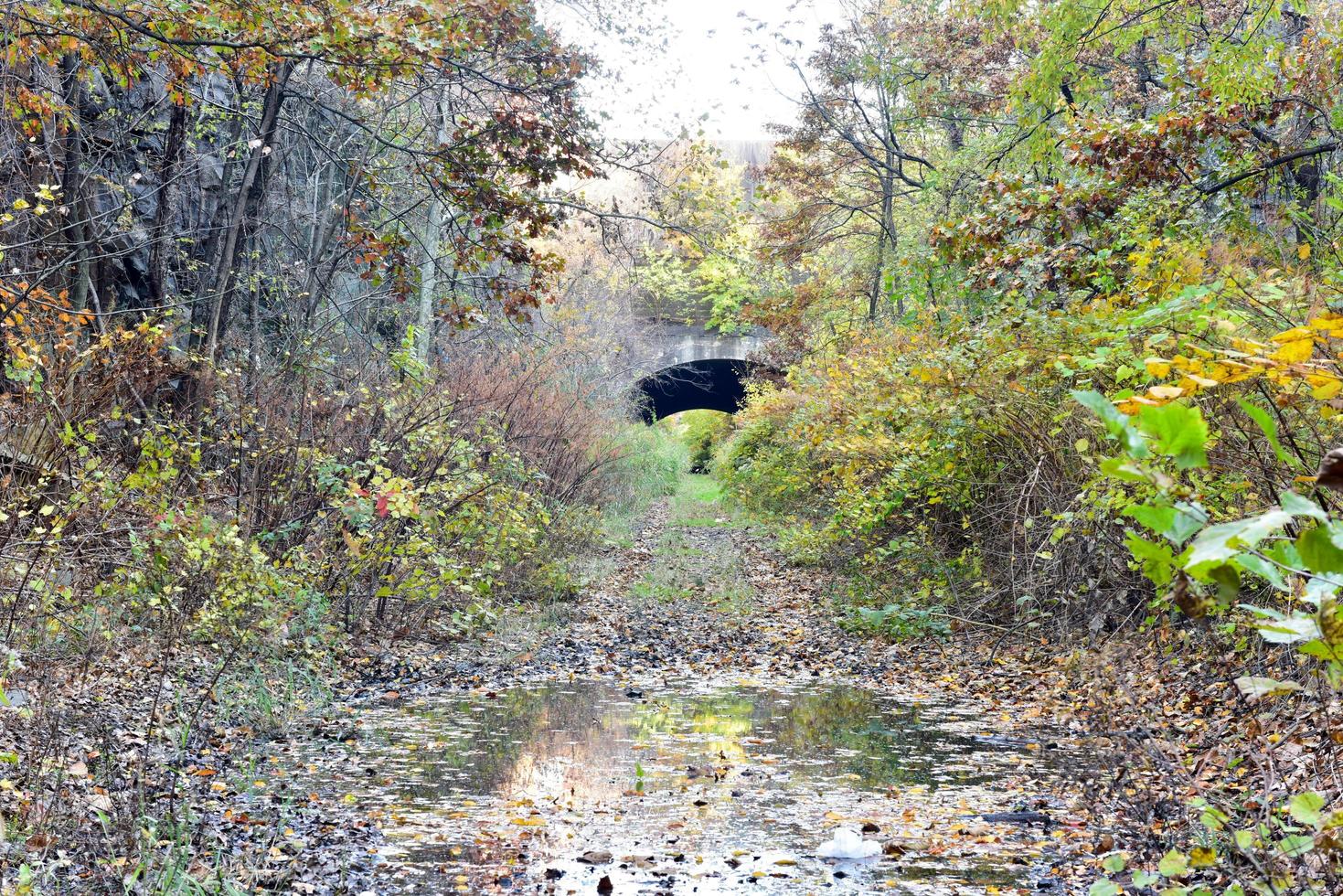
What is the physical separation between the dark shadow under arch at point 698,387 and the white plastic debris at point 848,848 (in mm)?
26699

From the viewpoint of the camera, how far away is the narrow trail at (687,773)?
14.5 ft

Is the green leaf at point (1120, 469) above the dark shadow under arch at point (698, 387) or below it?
below

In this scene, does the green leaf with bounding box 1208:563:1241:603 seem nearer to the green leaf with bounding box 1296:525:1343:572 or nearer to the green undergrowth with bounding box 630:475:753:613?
the green leaf with bounding box 1296:525:1343:572

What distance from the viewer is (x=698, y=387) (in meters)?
42.2

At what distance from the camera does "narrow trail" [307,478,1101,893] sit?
4.41 metres

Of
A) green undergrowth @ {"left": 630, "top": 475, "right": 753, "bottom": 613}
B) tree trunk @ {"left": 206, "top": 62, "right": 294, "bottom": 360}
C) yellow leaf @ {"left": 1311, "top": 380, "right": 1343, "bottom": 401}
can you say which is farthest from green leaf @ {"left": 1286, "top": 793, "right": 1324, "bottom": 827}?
green undergrowth @ {"left": 630, "top": 475, "right": 753, "bottom": 613}

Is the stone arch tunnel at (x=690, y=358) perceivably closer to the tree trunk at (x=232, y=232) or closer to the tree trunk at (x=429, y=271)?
the tree trunk at (x=429, y=271)

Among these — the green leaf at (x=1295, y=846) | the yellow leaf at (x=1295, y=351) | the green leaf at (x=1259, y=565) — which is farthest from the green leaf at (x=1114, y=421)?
the green leaf at (x=1295, y=846)

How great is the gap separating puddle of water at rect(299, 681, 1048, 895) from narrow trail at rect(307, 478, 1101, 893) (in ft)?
0.05

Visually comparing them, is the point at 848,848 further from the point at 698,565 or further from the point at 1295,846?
the point at 698,565

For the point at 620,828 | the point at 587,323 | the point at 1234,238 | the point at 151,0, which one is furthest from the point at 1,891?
the point at 587,323

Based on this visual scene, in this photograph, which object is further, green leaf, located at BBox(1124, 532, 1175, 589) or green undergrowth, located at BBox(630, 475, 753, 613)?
green undergrowth, located at BBox(630, 475, 753, 613)

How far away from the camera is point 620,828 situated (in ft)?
16.3

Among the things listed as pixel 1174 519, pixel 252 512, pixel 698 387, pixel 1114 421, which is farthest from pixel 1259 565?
pixel 698 387
